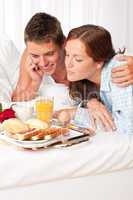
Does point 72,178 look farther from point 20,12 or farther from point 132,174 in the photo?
point 20,12

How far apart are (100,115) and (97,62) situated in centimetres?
23

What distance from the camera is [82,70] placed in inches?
68.2

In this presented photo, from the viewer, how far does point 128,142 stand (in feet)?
4.61

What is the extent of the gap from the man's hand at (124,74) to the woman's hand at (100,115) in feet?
0.48

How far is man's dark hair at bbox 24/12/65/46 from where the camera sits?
74.5 inches

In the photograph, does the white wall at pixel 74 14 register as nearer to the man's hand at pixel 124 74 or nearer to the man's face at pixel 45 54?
the man's face at pixel 45 54

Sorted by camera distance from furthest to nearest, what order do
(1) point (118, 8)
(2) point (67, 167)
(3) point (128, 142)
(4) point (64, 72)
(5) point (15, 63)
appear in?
(1) point (118, 8) < (5) point (15, 63) < (4) point (64, 72) < (3) point (128, 142) < (2) point (67, 167)

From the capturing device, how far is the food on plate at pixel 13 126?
1380mm

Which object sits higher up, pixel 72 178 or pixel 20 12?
pixel 20 12

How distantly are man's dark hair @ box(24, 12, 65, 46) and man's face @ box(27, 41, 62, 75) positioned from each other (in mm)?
22

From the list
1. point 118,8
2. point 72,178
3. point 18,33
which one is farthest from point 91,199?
point 118,8

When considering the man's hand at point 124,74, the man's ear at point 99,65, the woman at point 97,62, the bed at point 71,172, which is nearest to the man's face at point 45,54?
the woman at point 97,62

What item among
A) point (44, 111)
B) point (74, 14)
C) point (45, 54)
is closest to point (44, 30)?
point (45, 54)

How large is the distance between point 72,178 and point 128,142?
0.80ft
